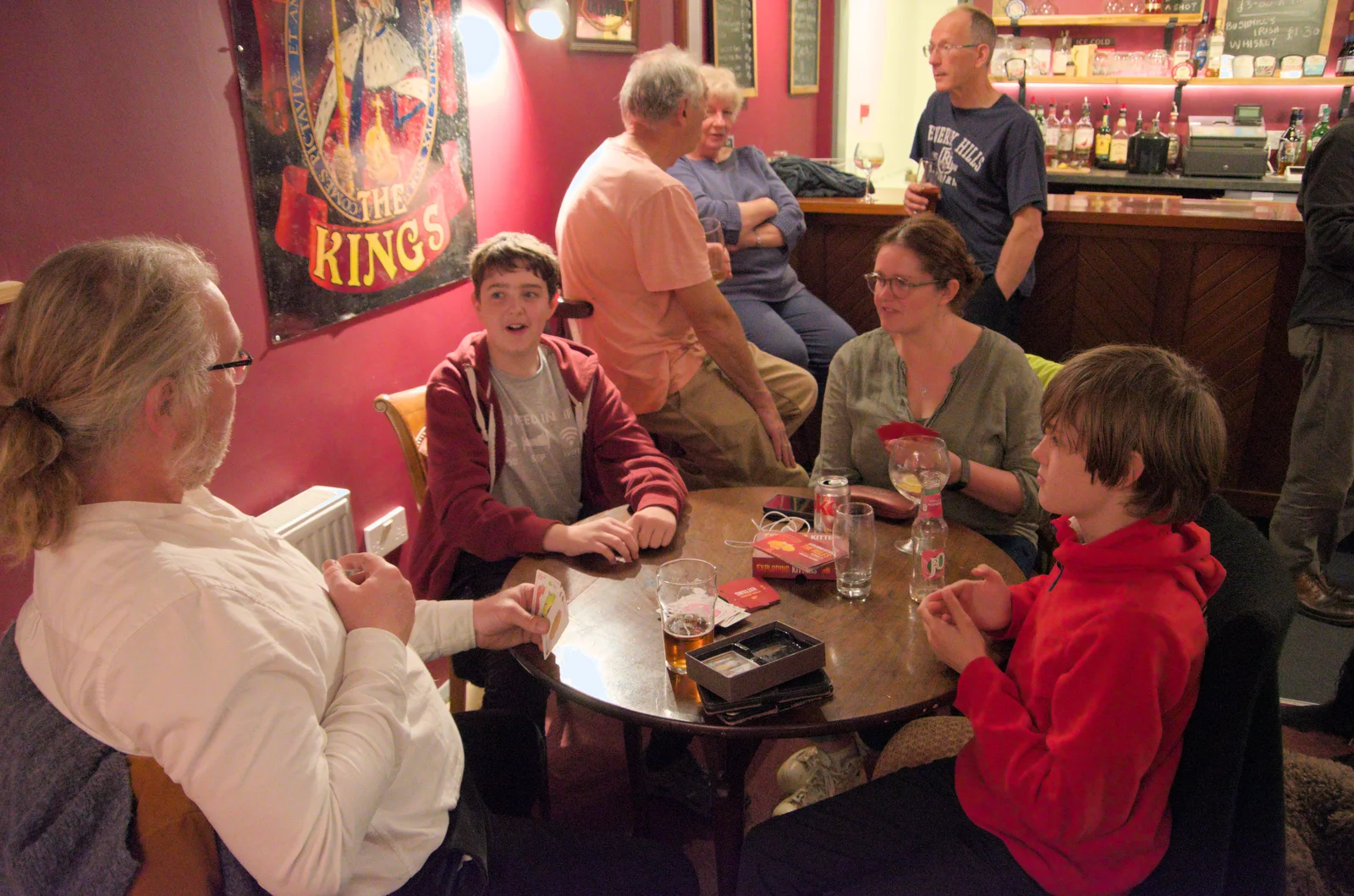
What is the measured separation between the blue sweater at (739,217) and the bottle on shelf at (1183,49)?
159 inches

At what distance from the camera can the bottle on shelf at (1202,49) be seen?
6074 millimetres

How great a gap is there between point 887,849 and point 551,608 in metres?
0.63

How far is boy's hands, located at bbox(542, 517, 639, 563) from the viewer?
185cm

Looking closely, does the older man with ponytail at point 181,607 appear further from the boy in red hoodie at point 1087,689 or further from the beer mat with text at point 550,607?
the boy in red hoodie at point 1087,689

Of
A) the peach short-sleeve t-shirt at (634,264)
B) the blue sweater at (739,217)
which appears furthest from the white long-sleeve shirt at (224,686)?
the blue sweater at (739,217)

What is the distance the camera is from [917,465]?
1850 mm

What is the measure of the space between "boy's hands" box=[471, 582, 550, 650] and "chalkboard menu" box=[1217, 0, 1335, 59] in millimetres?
6435

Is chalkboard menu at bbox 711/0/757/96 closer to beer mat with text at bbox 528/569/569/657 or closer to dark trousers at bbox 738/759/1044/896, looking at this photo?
beer mat with text at bbox 528/569/569/657

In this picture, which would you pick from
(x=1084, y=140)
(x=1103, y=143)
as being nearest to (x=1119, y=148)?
(x=1103, y=143)

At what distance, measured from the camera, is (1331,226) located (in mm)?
2871

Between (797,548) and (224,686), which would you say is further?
(797,548)

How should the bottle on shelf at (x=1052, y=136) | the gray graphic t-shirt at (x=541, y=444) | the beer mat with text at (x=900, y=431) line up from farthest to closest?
the bottle on shelf at (x=1052, y=136) → the gray graphic t-shirt at (x=541, y=444) → the beer mat with text at (x=900, y=431)

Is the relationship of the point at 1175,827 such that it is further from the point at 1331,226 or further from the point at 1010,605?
the point at 1331,226

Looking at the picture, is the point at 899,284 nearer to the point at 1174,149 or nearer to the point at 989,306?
the point at 989,306
